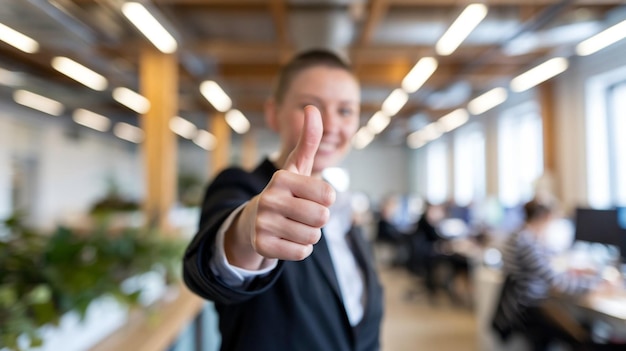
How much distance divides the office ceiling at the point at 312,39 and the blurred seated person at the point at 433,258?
255cm

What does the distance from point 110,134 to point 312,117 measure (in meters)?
14.2

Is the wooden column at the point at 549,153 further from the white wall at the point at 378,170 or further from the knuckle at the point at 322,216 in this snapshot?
the white wall at the point at 378,170

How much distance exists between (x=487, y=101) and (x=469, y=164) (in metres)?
4.40

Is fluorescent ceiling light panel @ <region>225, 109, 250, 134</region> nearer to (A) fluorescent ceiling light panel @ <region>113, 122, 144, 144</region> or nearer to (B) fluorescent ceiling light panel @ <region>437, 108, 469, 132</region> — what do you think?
(A) fluorescent ceiling light panel @ <region>113, 122, 144, 144</region>

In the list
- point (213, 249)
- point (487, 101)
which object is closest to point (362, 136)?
point (487, 101)

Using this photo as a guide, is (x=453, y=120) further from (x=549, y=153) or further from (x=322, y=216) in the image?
(x=322, y=216)

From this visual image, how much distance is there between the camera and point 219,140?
1145 centimetres

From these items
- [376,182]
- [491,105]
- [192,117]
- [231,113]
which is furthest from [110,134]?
[491,105]

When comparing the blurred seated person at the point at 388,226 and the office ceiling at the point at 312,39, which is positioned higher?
the office ceiling at the point at 312,39

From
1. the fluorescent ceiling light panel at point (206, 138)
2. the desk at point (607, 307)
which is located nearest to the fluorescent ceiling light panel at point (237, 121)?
the fluorescent ceiling light panel at point (206, 138)

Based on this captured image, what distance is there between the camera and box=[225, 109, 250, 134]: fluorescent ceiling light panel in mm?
10472

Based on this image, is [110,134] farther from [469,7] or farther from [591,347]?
[591,347]

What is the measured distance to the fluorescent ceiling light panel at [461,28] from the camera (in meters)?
3.66

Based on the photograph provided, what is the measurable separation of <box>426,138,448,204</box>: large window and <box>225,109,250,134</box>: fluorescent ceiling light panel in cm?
619
